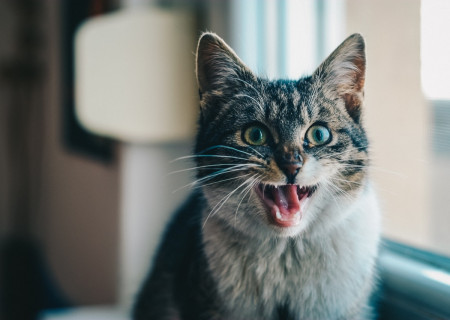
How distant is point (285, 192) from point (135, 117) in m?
0.77

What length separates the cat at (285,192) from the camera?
55 cm

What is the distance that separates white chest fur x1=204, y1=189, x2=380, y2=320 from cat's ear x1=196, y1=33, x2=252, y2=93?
20 cm

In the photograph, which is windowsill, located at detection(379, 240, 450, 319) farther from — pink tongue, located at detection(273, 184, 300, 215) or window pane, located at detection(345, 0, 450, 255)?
pink tongue, located at detection(273, 184, 300, 215)

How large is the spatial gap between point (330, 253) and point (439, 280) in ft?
0.54

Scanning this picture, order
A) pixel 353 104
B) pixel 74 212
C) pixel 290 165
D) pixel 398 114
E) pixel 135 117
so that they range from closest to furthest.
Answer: pixel 290 165 < pixel 353 104 < pixel 398 114 < pixel 135 117 < pixel 74 212

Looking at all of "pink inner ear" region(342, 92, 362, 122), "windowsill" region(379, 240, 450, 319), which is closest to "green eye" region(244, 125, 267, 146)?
"pink inner ear" region(342, 92, 362, 122)

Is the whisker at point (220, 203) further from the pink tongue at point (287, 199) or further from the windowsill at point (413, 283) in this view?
the windowsill at point (413, 283)

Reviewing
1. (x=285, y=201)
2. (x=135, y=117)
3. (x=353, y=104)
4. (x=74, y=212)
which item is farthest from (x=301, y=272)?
(x=74, y=212)

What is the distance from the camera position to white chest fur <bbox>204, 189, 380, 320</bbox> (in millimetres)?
593

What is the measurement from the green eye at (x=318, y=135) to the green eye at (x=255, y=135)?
54 millimetres

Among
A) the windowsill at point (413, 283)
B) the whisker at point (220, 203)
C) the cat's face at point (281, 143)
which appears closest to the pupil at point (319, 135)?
the cat's face at point (281, 143)

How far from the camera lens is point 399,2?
66cm

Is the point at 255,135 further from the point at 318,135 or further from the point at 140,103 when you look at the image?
the point at 140,103

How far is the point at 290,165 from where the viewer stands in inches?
20.3
